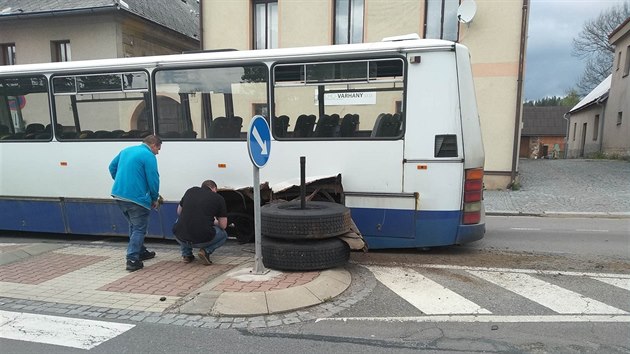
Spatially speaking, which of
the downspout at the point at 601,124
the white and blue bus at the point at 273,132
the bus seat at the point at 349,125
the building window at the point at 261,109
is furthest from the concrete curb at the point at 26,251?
the downspout at the point at 601,124

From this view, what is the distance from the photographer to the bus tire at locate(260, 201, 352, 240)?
4.82 m

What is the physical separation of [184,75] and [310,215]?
310 cm

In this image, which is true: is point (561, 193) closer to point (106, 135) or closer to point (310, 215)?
point (310, 215)

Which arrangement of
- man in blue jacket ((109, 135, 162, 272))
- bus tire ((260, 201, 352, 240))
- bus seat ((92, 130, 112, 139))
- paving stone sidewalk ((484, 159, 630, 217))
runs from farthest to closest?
paving stone sidewalk ((484, 159, 630, 217))
bus seat ((92, 130, 112, 139))
man in blue jacket ((109, 135, 162, 272))
bus tire ((260, 201, 352, 240))

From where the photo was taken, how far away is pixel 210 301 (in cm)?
414

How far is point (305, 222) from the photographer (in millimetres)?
4816

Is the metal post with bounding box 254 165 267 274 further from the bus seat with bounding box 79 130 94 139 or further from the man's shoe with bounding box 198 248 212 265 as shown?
the bus seat with bounding box 79 130 94 139

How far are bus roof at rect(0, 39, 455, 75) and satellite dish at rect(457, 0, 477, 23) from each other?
8473mm

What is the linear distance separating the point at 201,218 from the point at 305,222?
1.41 m

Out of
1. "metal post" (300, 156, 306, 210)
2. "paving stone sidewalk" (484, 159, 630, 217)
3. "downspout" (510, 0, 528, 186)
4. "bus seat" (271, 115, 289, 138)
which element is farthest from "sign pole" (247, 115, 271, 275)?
"downspout" (510, 0, 528, 186)

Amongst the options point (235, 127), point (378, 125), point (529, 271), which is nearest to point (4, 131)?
point (235, 127)

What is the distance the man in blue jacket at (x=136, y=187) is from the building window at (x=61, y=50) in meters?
15.4

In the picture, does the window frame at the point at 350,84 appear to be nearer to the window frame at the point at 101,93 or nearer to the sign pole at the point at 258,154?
the sign pole at the point at 258,154

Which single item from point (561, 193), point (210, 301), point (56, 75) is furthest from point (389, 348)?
point (561, 193)
